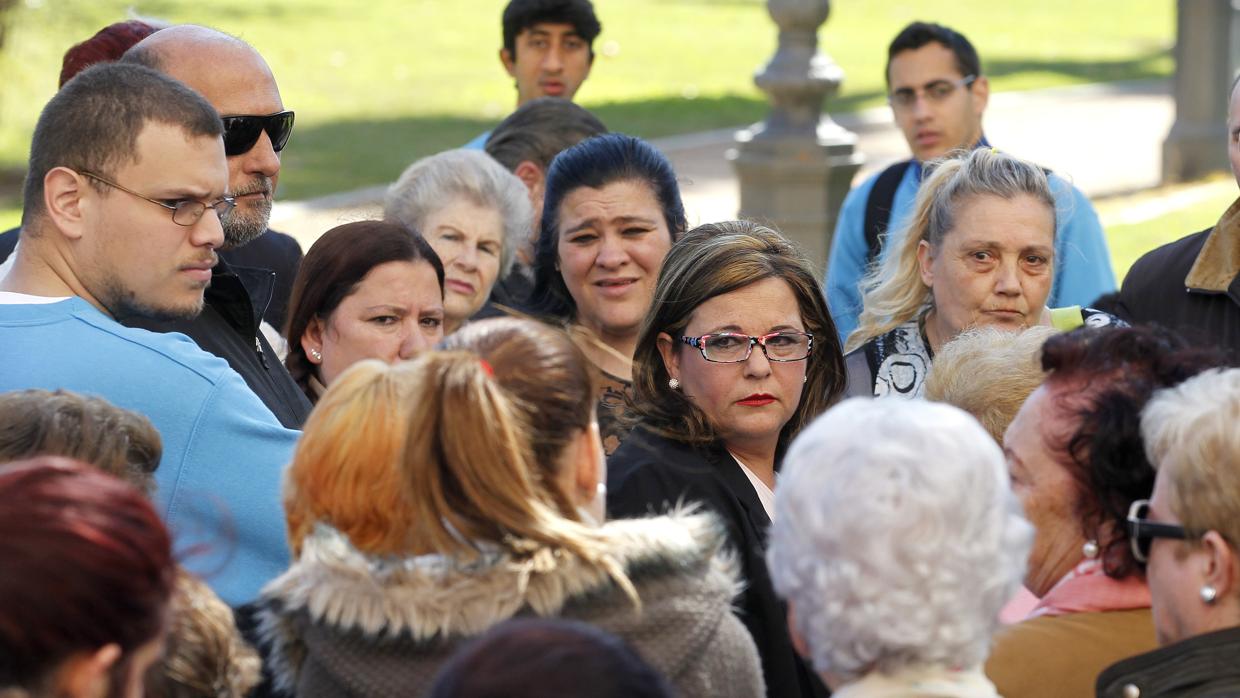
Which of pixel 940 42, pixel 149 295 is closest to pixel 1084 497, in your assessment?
pixel 149 295

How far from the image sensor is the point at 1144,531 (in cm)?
269

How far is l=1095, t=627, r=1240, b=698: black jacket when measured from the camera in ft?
8.40

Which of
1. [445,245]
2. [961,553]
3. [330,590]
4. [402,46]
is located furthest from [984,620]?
[402,46]

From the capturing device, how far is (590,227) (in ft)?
16.4

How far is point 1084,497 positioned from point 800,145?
23.9ft

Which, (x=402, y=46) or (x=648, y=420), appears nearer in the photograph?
(x=648, y=420)

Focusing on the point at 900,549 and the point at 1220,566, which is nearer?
the point at 900,549

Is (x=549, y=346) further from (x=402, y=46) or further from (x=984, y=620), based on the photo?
(x=402, y=46)

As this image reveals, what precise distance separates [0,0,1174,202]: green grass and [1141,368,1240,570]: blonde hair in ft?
39.6

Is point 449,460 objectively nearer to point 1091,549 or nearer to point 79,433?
point 79,433

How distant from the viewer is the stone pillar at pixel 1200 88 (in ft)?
51.1

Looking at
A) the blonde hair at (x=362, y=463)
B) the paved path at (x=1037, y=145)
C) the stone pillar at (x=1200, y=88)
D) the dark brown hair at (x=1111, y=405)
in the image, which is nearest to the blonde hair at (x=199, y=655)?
the blonde hair at (x=362, y=463)

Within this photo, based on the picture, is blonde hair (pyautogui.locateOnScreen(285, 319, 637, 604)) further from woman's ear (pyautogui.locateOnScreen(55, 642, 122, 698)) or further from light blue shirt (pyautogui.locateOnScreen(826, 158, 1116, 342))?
light blue shirt (pyautogui.locateOnScreen(826, 158, 1116, 342))

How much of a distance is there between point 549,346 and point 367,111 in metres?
17.5
